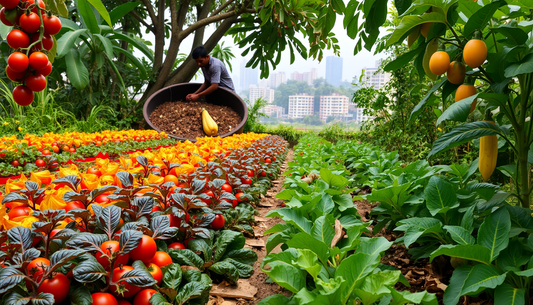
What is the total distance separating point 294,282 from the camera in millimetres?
837

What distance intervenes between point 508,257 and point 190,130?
5277 millimetres

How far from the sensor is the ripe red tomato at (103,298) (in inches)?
26.4

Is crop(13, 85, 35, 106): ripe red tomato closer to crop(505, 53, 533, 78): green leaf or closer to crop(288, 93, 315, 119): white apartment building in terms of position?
crop(505, 53, 533, 78): green leaf

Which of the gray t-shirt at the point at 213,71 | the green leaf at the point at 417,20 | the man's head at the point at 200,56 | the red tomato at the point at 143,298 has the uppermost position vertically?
→ the man's head at the point at 200,56

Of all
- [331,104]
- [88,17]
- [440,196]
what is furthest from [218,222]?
[331,104]

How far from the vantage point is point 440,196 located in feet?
3.90

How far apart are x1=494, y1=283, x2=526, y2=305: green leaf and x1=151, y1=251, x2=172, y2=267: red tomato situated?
97 cm

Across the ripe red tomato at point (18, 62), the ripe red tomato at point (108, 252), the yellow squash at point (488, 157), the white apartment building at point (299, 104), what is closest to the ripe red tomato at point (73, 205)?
the ripe red tomato at point (108, 252)

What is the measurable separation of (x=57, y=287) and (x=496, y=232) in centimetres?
124

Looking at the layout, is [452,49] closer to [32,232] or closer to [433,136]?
[32,232]

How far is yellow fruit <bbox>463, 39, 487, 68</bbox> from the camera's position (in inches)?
35.4

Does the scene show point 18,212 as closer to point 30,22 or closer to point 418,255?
point 30,22

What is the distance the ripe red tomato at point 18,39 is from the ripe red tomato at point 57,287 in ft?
2.03

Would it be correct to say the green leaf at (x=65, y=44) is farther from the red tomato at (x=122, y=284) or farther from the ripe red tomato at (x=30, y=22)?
the red tomato at (x=122, y=284)
